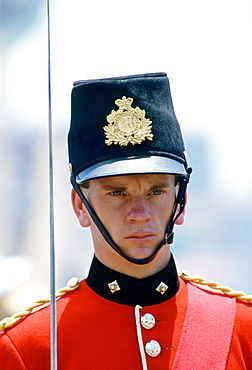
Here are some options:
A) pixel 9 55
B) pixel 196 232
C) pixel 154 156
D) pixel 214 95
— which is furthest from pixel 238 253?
pixel 9 55

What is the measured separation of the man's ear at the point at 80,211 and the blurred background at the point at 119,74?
0.56 m

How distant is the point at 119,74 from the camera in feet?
10.7

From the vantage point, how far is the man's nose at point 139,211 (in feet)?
7.56

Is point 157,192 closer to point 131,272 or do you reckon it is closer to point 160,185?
point 160,185

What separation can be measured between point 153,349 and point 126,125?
767mm

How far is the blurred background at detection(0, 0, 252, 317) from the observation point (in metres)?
3.14

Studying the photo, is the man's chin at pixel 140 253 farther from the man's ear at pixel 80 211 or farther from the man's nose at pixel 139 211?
the man's ear at pixel 80 211

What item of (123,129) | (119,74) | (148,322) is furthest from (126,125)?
(119,74)

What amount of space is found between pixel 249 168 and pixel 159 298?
1134mm

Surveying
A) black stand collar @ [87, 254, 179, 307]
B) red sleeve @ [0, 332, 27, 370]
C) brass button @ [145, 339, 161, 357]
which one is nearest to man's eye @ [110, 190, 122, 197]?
black stand collar @ [87, 254, 179, 307]

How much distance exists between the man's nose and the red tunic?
0.33m

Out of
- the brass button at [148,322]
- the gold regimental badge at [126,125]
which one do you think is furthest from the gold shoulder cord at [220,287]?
the gold regimental badge at [126,125]

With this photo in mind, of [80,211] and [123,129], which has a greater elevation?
[123,129]

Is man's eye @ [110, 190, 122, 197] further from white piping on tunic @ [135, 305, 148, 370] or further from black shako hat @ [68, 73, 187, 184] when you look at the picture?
white piping on tunic @ [135, 305, 148, 370]
